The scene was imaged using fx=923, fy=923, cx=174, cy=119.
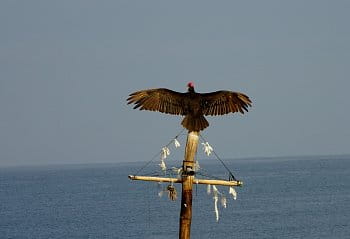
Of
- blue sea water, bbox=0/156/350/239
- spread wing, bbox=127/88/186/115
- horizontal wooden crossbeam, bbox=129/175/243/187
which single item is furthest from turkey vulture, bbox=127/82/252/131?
blue sea water, bbox=0/156/350/239

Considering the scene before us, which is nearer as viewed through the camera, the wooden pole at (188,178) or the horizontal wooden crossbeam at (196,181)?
the wooden pole at (188,178)

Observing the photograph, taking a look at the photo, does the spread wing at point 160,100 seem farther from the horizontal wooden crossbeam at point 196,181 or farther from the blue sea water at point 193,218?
the blue sea water at point 193,218

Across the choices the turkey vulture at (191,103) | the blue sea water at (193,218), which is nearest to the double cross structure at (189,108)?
the turkey vulture at (191,103)

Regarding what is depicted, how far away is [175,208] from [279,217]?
34.7m

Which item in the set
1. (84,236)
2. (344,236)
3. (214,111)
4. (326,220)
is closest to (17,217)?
(84,236)

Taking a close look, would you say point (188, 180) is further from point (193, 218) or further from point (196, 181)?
point (193, 218)

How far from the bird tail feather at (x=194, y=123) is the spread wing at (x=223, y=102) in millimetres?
201

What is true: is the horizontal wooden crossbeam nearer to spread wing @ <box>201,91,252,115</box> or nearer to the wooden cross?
the wooden cross

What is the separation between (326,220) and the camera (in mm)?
137625

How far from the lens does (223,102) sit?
17922mm

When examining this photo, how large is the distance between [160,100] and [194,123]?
3.13ft

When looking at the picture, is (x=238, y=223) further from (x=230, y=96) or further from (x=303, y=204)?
(x=230, y=96)

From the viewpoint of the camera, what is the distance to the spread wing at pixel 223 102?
17.7 meters

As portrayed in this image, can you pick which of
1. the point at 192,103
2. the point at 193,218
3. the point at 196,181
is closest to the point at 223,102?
the point at 192,103
